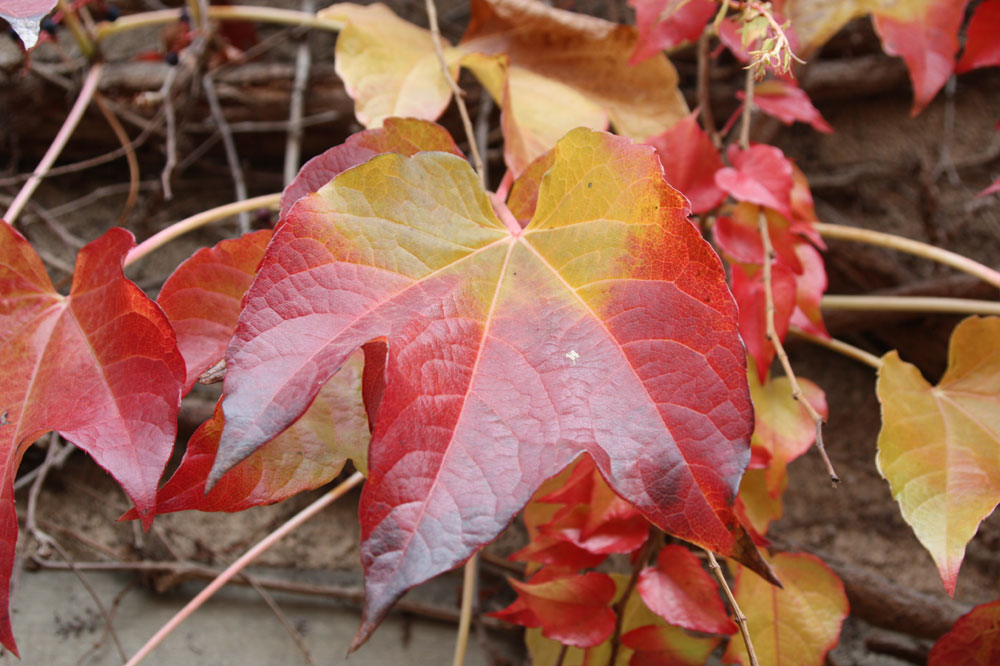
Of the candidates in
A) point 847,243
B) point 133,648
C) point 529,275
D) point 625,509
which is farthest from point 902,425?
point 133,648

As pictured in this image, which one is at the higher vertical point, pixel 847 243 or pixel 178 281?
pixel 178 281

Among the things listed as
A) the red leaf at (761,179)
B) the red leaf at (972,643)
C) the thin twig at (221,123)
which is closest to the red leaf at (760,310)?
the red leaf at (761,179)

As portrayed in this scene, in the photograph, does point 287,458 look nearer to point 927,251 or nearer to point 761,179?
point 761,179

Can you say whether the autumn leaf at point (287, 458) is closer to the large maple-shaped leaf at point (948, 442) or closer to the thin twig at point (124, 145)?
the large maple-shaped leaf at point (948, 442)

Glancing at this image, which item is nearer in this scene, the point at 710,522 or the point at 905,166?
the point at 710,522

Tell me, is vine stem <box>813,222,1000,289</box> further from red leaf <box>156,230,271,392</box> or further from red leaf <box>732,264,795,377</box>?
red leaf <box>156,230,271,392</box>

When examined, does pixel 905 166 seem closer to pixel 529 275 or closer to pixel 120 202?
pixel 529 275

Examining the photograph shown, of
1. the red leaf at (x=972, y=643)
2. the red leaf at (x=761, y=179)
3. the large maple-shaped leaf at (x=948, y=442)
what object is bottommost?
the red leaf at (x=972, y=643)
